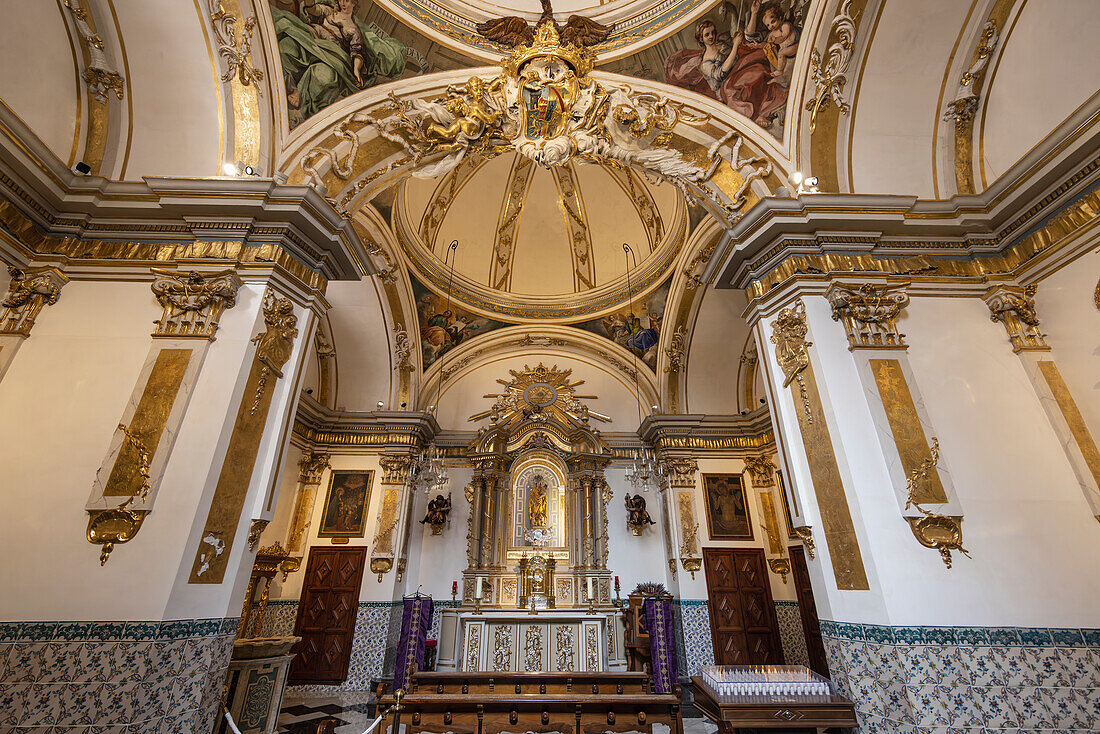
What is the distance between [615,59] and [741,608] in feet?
33.4

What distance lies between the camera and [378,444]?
10.8m

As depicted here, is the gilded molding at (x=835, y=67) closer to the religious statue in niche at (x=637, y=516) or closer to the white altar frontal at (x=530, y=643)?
the religious statue in niche at (x=637, y=516)

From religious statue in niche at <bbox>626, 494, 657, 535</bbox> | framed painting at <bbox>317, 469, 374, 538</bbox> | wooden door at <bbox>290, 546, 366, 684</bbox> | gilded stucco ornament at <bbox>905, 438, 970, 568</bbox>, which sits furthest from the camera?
religious statue in niche at <bbox>626, 494, 657, 535</bbox>

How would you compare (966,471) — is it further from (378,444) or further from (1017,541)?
(378,444)

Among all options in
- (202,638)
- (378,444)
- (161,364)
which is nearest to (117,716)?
(202,638)

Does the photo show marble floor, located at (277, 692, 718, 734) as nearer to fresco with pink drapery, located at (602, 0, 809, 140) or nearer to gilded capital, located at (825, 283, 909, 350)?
gilded capital, located at (825, 283, 909, 350)

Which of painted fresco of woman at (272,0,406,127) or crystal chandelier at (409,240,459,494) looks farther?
crystal chandelier at (409,240,459,494)

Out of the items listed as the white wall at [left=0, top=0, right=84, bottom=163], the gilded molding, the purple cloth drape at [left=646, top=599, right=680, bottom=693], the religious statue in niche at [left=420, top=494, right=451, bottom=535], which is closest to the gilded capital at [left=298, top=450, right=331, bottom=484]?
the religious statue in niche at [left=420, top=494, right=451, bottom=535]

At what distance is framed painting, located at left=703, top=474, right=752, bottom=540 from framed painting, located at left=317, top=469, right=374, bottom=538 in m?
7.46

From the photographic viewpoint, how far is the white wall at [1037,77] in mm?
4566

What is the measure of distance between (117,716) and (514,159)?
11.0 m

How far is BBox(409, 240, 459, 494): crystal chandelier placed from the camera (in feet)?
34.5

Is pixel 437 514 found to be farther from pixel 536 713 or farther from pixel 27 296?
pixel 27 296

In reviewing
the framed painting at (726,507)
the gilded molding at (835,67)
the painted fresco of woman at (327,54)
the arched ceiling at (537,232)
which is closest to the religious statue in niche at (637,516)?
the framed painting at (726,507)
